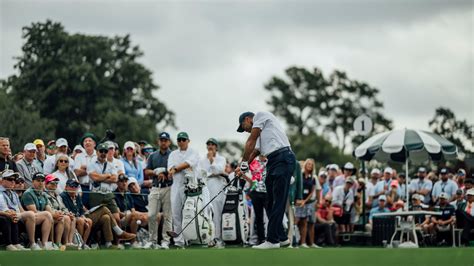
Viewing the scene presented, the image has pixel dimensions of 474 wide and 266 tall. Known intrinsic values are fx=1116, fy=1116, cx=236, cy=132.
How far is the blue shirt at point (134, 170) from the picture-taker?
72.1 ft

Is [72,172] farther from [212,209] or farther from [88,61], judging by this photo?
[88,61]

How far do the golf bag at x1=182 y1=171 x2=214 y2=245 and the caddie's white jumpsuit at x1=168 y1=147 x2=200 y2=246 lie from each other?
14cm

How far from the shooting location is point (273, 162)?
635 inches

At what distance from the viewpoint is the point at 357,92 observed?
9775cm

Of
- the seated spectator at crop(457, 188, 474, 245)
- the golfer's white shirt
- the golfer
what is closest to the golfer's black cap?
the golfer

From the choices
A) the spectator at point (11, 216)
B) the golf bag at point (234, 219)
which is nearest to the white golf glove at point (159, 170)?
the golf bag at point (234, 219)

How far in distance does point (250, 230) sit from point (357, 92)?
2991 inches

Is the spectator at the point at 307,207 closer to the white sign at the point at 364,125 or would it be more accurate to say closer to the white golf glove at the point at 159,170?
the white golf glove at the point at 159,170

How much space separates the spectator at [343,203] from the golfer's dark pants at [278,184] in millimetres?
10996

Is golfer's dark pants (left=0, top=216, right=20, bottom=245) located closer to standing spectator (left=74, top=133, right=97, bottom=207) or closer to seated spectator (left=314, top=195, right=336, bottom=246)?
standing spectator (left=74, top=133, right=97, bottom=207)

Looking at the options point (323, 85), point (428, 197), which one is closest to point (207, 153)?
point (428, 197)

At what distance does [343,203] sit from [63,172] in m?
9.56

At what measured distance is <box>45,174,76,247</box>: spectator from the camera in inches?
701

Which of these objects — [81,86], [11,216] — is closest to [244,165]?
[11,216]
